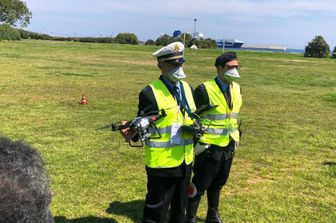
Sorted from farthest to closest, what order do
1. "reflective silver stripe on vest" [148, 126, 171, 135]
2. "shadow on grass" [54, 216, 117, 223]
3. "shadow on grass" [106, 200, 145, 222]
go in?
1. "shadow on grass" [106, 200, 145, 222]
2. "shadow on grass" [54, 216, 117, 223]
3. "reflective silver stripe on vest" [148, 126, 171, 135]

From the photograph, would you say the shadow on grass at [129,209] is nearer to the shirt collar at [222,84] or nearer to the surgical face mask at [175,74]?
the shirt collar at [222,84]

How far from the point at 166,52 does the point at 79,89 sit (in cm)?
1407

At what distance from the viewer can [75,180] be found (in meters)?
7.38

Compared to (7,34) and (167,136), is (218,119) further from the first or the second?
(7,34)

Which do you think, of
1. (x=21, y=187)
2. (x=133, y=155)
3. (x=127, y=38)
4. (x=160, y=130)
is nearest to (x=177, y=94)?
(x=160, y=130)

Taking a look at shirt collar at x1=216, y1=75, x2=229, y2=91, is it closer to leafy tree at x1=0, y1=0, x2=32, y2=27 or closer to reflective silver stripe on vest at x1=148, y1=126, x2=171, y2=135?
reflective silver stripe on vest at x1=148, y1=126, x2=171, y2=135

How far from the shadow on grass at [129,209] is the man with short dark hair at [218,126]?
2.97ft

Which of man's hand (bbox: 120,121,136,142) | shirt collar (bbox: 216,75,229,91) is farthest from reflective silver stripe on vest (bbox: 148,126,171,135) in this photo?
shirt collar (bbox: 216,75,229,91)

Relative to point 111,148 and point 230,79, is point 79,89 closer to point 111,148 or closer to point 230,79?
point 111,148

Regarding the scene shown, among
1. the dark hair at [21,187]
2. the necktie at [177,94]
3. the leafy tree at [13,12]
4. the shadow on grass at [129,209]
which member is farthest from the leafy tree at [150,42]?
the dark hair at [21,187]

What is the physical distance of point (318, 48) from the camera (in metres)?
64.8

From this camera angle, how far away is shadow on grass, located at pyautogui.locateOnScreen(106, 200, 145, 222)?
6.18 metres

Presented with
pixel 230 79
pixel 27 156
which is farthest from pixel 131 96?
pixel 27 156

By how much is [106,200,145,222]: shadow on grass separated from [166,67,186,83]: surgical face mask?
2.29 m
